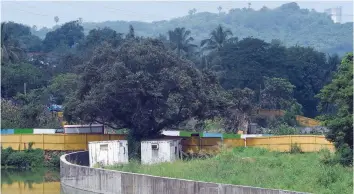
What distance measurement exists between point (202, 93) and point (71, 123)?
11.0m

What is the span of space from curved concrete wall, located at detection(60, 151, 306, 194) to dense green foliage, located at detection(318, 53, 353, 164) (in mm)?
8202

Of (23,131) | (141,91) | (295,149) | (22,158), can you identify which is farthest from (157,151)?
(23,131)

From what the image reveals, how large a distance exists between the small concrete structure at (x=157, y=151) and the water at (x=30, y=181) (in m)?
5.04

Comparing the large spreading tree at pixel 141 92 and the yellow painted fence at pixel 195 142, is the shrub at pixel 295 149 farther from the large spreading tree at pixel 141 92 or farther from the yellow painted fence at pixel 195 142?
the large spreading tree at pixel 141 92

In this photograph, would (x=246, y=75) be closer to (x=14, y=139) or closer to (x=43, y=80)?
(x=43, y=80)

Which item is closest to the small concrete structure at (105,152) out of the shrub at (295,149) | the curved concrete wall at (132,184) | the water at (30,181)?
the curved concrete wall at (132,184)

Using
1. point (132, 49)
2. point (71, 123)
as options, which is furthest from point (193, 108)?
point (71, 123)

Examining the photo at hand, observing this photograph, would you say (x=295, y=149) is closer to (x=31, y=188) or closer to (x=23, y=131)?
(x=31, y=188)

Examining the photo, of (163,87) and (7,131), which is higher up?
(163,87)

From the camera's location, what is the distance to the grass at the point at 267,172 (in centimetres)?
2902

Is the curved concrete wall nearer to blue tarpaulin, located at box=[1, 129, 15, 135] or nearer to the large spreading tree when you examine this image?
the large spreading tree

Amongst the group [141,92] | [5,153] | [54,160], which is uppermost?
[141,92]

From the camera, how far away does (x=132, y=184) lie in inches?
1299

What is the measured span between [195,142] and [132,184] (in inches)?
740
